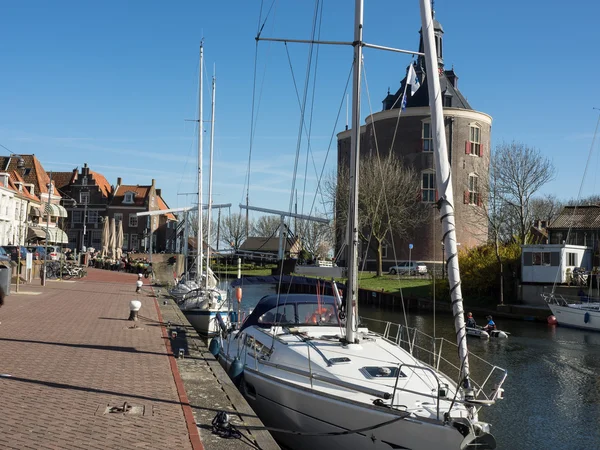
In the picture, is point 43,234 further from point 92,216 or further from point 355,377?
point 355,377

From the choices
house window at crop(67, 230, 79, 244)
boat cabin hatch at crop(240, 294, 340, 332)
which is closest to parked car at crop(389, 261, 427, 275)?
boat cabin hatch at crop(240, 294, 340, 332)

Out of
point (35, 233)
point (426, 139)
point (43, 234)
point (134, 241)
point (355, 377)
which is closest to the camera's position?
point (355, 377)

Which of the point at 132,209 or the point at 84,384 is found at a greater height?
the point at 132,209

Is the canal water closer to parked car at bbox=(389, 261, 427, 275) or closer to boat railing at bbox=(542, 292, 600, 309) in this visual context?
boat railing at bbox=(542, 292, 600, 309)

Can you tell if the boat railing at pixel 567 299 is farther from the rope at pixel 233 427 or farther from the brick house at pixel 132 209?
the brick house at pixel 132 209

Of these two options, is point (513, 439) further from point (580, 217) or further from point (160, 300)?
point (580, 217)

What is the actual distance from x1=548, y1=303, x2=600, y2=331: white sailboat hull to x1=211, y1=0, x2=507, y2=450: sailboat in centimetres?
2600

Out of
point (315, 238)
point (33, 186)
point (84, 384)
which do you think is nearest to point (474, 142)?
point (315, 238)

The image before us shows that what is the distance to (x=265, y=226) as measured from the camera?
438ft

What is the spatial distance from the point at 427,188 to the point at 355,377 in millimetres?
56156

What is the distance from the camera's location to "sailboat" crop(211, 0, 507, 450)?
10086 mm

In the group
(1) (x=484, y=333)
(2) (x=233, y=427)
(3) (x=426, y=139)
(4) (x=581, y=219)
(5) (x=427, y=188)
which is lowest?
(1) (x=484, y=333)

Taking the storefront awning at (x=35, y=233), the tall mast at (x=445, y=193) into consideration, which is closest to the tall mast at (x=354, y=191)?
the tall mast at (x=445, y=193)

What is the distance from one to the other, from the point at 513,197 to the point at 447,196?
45.5 meters
